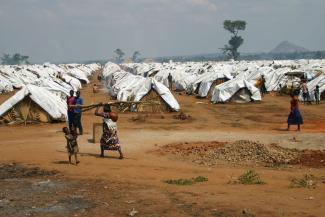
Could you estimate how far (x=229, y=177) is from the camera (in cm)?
1152

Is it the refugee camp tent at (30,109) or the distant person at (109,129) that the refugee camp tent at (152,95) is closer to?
the refugee camp tent at (30,109)

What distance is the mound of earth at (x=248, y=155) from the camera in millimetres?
13523

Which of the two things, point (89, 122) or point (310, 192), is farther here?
point (89, 122)

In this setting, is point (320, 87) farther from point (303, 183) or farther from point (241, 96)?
point (303, 183)

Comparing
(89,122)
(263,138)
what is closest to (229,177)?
(263,138)

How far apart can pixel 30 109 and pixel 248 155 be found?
11514 mm

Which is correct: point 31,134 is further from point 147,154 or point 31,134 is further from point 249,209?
point 249,209

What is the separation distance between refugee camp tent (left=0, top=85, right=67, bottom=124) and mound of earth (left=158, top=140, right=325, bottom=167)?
814cm

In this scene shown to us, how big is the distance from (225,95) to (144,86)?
20.3ft

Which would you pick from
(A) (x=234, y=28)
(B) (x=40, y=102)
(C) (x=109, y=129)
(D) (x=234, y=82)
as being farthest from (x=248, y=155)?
(A) (x=234, y=28)

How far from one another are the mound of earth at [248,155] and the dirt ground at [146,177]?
1.31 feet

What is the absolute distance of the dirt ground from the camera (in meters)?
8.56

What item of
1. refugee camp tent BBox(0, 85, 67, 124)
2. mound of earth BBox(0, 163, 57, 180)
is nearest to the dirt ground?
mound of earth BBox(0, 163, 57, 180)

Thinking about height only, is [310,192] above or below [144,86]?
below
